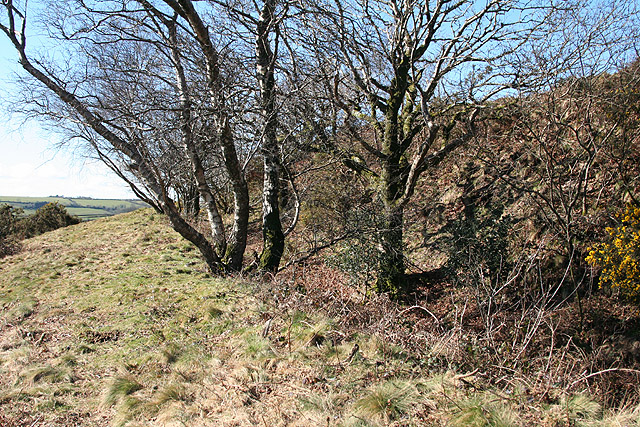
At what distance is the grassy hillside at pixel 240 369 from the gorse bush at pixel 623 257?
3664 mm

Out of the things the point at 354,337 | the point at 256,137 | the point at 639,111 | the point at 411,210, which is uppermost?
the point at 639,111

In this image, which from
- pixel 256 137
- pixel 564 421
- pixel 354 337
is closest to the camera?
pixel 564 421

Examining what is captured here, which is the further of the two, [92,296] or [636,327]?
[92,296]

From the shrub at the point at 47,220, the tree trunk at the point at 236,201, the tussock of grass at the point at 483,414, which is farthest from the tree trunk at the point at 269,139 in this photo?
the shrub at the point at 47,220

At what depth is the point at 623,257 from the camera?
240 inches

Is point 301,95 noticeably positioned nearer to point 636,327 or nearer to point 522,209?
point 522,209

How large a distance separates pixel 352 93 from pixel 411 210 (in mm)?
3201

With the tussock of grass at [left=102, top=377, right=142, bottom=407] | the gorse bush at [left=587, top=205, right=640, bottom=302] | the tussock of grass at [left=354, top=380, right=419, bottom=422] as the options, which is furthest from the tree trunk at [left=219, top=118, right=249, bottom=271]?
the gorse bush at [left=587, top=205, right=640, bottom=302]

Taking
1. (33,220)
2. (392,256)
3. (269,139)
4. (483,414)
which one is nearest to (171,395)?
(483,414)

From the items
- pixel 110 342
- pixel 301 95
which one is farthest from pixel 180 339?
pixel 301 95

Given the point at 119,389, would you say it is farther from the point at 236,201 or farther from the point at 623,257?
the point at 623,257

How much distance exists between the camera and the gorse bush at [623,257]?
5945 mm

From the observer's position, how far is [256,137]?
737 centimetres

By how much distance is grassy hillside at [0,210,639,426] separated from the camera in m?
2.74
